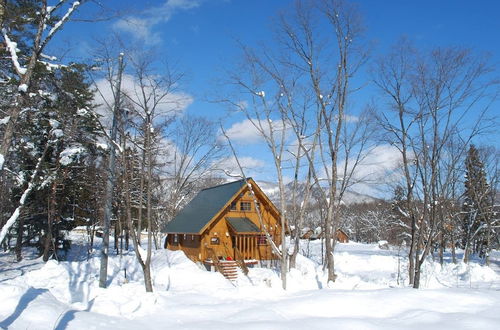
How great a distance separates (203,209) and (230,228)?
303 cm

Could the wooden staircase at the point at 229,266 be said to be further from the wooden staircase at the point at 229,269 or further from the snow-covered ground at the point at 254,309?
the snow-covered ground at the point at 254,309

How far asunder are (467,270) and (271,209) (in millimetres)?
13356

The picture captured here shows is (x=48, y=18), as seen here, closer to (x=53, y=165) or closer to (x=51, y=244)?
(x=53, y=165)

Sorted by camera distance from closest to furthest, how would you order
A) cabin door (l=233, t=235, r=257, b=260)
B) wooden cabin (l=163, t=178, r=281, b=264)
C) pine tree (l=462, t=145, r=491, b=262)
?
wooden cabin (l=163, t=178, r=281, b=264), cabin door (l=233, t=235, r=257, b=260), pine tree (l=462, t=145, r=491, b=262)

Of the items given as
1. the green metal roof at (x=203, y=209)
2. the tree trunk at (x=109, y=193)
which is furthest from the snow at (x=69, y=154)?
the tree trunk at (x=109, y=193)

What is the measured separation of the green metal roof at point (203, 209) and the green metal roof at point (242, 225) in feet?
4.40

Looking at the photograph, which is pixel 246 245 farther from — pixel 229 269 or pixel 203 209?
pixel 203 209

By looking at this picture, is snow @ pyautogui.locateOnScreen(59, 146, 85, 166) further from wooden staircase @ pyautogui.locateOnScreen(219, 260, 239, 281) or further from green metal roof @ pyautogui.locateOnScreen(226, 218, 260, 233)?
wooden staircase @ pyautogui.locateOnScreen(219, 260, 239, 281)

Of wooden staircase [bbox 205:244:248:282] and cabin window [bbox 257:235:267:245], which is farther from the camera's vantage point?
cabin window [bbox 257:235:267:245]

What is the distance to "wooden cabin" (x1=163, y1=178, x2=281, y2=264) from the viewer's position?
2366 cm

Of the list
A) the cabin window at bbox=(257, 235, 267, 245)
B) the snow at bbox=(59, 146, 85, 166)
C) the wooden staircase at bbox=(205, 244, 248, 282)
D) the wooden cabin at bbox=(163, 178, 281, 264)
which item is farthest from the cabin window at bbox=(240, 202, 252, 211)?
the snow at bbox=(59, 146, 85, 166)

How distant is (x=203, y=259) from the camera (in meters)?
23.5

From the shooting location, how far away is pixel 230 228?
80.2 ft

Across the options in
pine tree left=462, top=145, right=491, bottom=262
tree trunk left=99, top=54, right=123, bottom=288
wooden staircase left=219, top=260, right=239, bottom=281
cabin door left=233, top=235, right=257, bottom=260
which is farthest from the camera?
pine tree left=462, top=145, right=491, bottom=262
